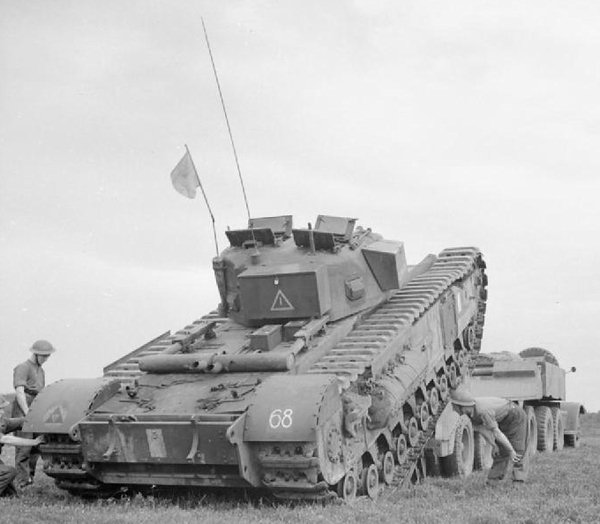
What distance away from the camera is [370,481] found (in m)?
12.4

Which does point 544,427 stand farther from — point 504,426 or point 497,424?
point 497,424

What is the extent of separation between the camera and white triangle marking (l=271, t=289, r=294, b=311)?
13688mm

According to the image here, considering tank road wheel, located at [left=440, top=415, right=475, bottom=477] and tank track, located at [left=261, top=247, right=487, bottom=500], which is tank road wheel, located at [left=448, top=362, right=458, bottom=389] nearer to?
tank track, located at [left=261, top=247, right=487, bottom=500]

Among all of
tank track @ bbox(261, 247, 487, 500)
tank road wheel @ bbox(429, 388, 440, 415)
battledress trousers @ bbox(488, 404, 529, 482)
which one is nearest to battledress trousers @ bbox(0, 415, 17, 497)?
tank track @ bbox(261, 247, 487, 500)

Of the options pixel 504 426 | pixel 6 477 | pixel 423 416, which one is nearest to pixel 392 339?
pixel 423 416

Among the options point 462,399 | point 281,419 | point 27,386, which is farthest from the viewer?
point 27,386

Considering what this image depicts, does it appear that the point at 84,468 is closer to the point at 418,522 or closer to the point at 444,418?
the point at 418,522

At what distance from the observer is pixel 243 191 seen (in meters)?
15.4

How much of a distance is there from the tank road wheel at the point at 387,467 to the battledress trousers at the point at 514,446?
1.45 m

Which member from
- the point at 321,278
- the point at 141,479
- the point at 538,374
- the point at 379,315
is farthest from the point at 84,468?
the point at 538,374

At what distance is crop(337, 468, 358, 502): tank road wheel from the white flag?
215 inches

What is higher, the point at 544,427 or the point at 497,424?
the point at 497,424

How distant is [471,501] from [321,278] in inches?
144

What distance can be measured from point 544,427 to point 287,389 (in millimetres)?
12035
